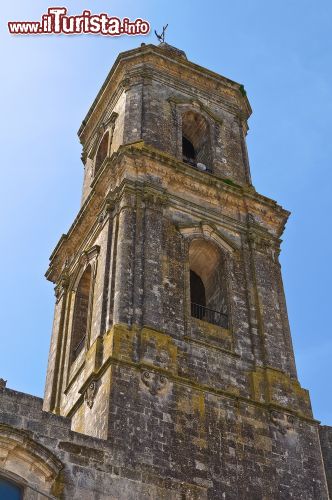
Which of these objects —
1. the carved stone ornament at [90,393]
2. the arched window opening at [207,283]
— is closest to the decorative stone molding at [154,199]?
the arched window opening at [207,283]

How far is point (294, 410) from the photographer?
19219mm

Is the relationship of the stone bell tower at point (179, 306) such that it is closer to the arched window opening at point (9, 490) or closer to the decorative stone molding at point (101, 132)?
the decorative stone molding at point (101, 132)

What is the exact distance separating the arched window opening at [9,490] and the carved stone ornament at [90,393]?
3234mm

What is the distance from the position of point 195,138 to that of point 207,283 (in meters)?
6.02

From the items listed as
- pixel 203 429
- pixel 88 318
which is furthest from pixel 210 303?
pixel 203 429

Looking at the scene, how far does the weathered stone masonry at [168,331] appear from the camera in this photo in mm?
16094

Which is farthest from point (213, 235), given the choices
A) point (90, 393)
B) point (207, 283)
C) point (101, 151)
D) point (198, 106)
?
point (101, 151)

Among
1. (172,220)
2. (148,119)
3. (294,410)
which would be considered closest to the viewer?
(294,410)

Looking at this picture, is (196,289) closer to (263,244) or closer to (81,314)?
(263,244)

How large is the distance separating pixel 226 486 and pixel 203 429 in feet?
4.14

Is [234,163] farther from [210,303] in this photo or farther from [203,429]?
[203,429]

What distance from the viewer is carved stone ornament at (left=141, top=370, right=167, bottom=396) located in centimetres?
1769

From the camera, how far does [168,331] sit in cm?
1925

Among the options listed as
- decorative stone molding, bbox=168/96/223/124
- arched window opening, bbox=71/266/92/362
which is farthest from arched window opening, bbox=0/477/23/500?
decorative stone molding, bbox=168/96/223/124
